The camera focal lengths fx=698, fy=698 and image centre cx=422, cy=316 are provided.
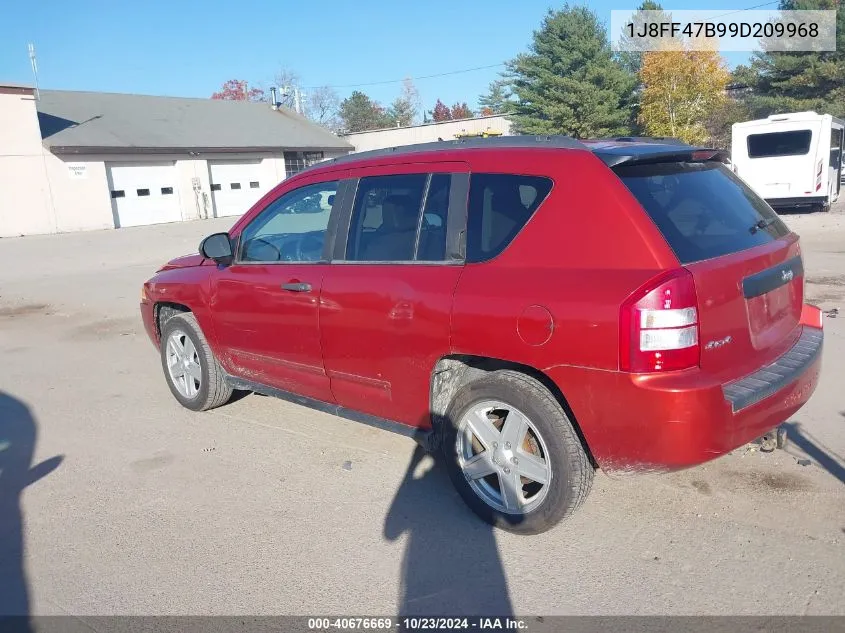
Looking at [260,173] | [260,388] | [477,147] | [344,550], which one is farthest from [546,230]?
[260,173]

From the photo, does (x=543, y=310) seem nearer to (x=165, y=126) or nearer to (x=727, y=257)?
(x=727, y=257)

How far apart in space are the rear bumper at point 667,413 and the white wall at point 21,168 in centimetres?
2656

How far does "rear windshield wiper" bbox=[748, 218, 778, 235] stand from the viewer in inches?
137

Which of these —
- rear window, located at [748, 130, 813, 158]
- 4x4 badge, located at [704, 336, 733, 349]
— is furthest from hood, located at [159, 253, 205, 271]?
rear window, located at [748, 130, 813, 158]

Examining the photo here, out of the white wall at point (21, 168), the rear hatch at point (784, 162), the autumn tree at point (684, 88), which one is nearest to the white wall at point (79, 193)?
the white wall at point (21, 168)

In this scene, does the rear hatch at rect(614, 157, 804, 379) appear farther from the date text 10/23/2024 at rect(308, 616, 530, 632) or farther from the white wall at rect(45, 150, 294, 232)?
the white wall at rect(45, 150, 294, 232)

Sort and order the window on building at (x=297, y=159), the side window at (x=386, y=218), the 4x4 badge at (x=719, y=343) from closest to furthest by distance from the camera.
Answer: the 4x4 badge at (x=719, y=343)
the side window at (x=386, y=218)
the window on building at (x=297, y=159)

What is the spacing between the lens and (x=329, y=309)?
4.07 m

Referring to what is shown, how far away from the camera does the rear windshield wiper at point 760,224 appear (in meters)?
3.48

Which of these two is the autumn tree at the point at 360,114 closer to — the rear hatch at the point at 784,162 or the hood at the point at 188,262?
the rear hatch at the point at 784,162

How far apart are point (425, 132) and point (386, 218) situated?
46851mm

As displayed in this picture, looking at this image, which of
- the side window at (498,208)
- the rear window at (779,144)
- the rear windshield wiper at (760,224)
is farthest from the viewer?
the rear window at (779,144)

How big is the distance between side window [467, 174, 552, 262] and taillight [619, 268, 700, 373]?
0.74 meters

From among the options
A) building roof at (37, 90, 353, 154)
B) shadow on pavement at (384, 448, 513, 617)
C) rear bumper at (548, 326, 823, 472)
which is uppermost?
building roof at (37, 90, 353, 154)
